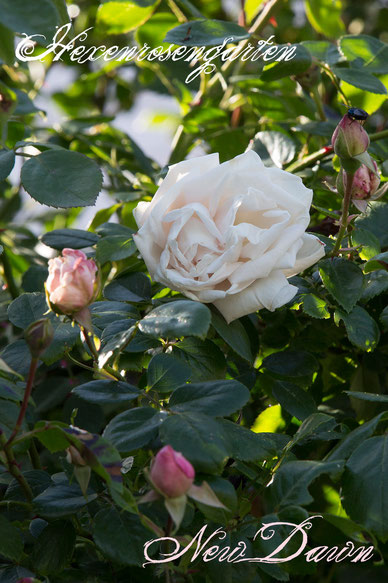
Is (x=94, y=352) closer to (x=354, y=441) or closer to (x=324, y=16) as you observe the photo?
(x=354, y=441)

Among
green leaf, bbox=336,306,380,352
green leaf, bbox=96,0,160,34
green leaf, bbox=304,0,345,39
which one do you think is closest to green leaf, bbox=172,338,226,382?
green leaf, bbox=336,306,380,352

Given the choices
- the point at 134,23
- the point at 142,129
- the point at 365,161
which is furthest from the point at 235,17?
the point at 365,161

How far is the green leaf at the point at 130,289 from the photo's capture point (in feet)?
1.98

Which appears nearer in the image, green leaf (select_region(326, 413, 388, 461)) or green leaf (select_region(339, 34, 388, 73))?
green leaf (select_region(326, 413, 388, 461))

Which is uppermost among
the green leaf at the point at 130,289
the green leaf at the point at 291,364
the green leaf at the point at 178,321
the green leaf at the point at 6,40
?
the green leaf at the point at 6,40

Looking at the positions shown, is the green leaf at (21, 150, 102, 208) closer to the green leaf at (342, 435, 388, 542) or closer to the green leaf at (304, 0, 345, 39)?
the green leaf at (342, 435, 388, 542)

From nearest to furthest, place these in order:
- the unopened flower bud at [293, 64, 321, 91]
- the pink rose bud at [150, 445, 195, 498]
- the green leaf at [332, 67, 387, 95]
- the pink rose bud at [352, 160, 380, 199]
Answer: the pink rose bud at [150, 445, 195, 498] < the pink rose bud at [352, 160, 380, 199] < the green leaf at [332, 67, 387, 95] < the unopened flower bud at [293, 64, 321, 91]

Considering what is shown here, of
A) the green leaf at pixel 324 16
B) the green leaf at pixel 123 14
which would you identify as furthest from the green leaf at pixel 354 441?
the green leaf at pixel 324 16

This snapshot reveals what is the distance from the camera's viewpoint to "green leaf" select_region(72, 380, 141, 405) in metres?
0.48

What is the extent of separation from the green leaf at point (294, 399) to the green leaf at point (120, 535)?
0.19 metres

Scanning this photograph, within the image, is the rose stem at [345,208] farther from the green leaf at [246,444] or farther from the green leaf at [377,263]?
the green leaf at [246,444]

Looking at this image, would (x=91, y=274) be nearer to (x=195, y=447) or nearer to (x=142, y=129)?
(x=195, y=447)

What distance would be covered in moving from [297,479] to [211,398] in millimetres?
81

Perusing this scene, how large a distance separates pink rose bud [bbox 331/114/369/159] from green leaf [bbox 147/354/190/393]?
21 cm
